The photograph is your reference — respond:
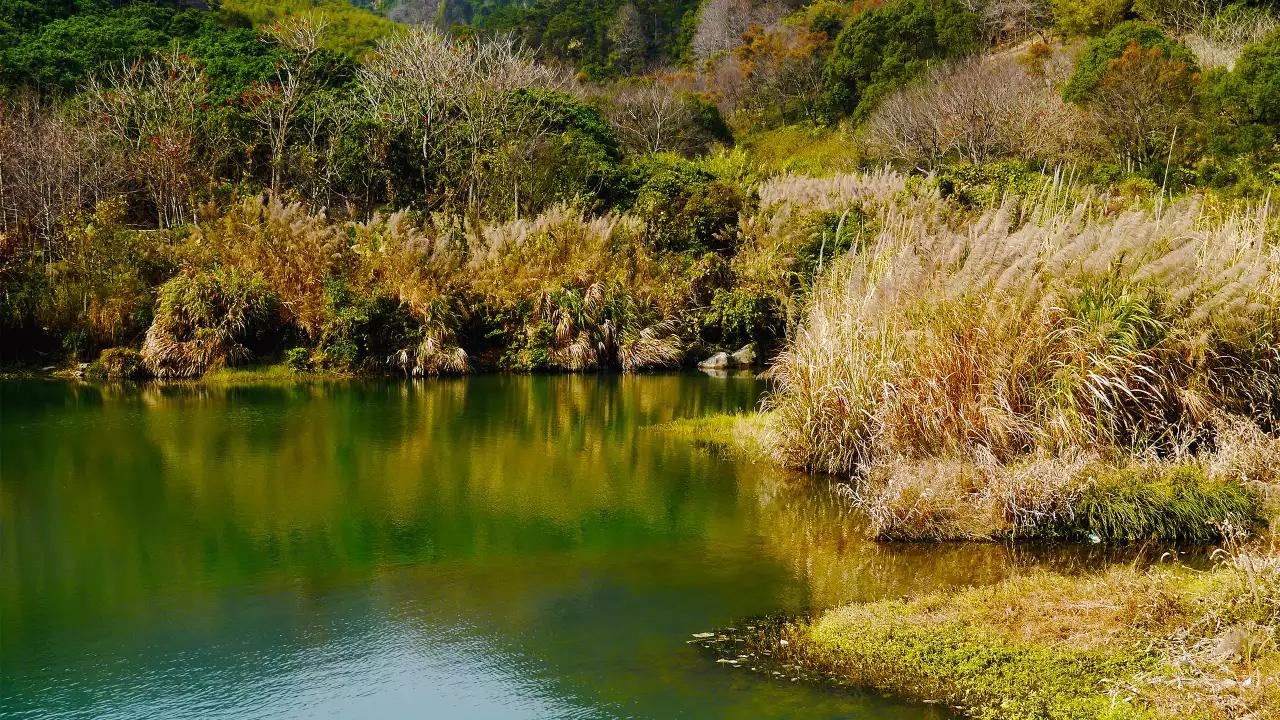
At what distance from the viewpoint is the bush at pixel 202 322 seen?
1661cm

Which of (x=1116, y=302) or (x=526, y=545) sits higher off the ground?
(x=1116, y=302)

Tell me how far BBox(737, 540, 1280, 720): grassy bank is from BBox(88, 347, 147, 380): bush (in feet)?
45.5

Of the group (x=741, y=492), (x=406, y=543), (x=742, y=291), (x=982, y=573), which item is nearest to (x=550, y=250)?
(x=742, y=291)

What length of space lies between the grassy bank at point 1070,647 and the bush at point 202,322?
13.3m

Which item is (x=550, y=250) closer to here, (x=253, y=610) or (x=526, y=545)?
(x=526, y=545)

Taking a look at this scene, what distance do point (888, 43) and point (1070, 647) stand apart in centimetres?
4869

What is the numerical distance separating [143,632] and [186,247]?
13.9 metres

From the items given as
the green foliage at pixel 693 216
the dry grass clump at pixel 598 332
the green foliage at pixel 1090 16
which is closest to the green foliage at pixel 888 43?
the green foliage at pixel 1090 16

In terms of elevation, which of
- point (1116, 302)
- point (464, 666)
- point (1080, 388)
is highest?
point (1116, 302)

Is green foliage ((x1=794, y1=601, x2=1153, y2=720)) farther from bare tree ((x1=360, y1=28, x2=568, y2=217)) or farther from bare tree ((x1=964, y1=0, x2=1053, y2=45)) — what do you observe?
bare tree ((x1=964, y1=0, x2=1053, y2=45))

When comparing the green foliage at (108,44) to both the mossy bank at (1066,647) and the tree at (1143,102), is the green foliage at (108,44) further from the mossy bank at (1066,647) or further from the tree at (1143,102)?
the mossy bank at (1066,647)

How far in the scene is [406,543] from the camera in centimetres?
752

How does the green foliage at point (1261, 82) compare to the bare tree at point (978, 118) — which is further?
the bare tree at point (978, 118)

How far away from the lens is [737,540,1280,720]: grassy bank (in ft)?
15.0
